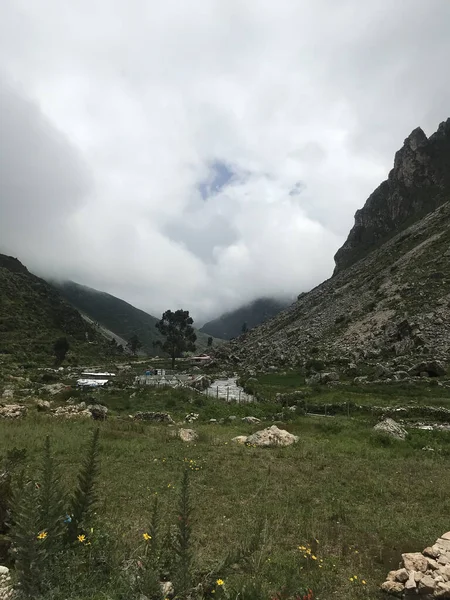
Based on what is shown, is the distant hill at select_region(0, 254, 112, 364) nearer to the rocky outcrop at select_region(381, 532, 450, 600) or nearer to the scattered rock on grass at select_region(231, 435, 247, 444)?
the scattered rock on grass at select_region(231, 435, 247, 444)

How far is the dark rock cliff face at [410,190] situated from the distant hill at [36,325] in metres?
100

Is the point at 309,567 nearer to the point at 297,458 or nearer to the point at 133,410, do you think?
the point at 297,458

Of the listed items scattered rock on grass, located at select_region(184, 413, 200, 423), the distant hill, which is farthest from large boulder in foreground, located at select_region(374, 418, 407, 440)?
the distant hill

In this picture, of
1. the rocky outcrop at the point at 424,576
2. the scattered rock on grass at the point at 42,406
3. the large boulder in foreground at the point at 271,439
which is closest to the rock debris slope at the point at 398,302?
the large boulder in foreground at the point at 271,439

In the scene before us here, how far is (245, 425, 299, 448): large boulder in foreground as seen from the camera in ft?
61.0

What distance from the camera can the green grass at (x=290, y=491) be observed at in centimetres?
833

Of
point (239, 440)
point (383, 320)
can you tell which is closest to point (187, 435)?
point (239, 440)

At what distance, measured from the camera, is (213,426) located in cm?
2369

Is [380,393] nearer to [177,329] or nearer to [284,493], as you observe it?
[284,493]

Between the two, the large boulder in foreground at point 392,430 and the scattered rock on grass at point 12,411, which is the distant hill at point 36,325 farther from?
the large boulder in foreground at point 392,430

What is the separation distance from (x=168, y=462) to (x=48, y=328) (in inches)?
5279

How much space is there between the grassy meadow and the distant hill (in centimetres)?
8171

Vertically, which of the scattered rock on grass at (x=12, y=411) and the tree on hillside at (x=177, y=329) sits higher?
the tree on hillside at (x=177, y=329)

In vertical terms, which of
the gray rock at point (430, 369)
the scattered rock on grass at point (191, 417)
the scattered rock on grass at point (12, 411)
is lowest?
the scattered rock on grass at point (12, 411)
